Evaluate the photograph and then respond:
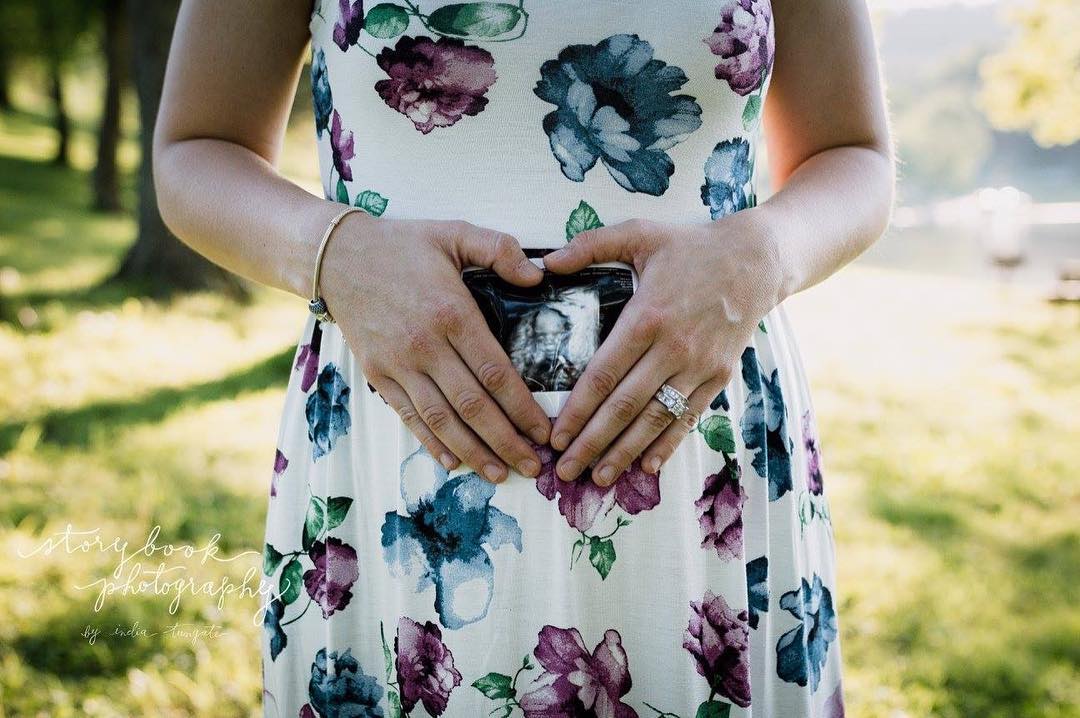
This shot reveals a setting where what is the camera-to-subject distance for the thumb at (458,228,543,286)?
3.25ft

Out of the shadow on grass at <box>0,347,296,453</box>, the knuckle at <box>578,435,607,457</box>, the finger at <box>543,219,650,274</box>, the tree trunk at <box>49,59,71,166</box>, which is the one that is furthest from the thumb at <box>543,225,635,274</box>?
the tree trunk at <box>49,59,71,166</box>

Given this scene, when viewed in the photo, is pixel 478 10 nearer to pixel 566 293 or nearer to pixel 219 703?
pixel 566 293

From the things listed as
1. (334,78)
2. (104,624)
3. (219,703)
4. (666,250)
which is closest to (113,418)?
(104,624)

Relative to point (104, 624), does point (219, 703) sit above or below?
below

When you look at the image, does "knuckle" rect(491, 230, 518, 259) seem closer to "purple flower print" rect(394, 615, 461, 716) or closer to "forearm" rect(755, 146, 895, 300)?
"forearm" rect(755, 146, 895, 300)

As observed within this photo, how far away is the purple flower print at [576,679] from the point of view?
3.51 feet

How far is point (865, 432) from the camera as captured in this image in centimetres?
570

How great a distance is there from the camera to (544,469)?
1036 mm

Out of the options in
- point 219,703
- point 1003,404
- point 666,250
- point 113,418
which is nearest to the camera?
point 666,250

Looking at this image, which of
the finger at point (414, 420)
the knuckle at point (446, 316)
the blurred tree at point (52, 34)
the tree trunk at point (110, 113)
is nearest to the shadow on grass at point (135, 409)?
the finger at point (414, 420)

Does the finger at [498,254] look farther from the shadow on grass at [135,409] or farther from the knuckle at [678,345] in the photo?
the shadow on grass at [135,409]

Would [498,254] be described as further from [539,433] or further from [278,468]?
[278,468]

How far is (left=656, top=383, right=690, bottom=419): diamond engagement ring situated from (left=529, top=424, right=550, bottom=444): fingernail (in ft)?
0.48

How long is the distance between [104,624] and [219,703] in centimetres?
66
